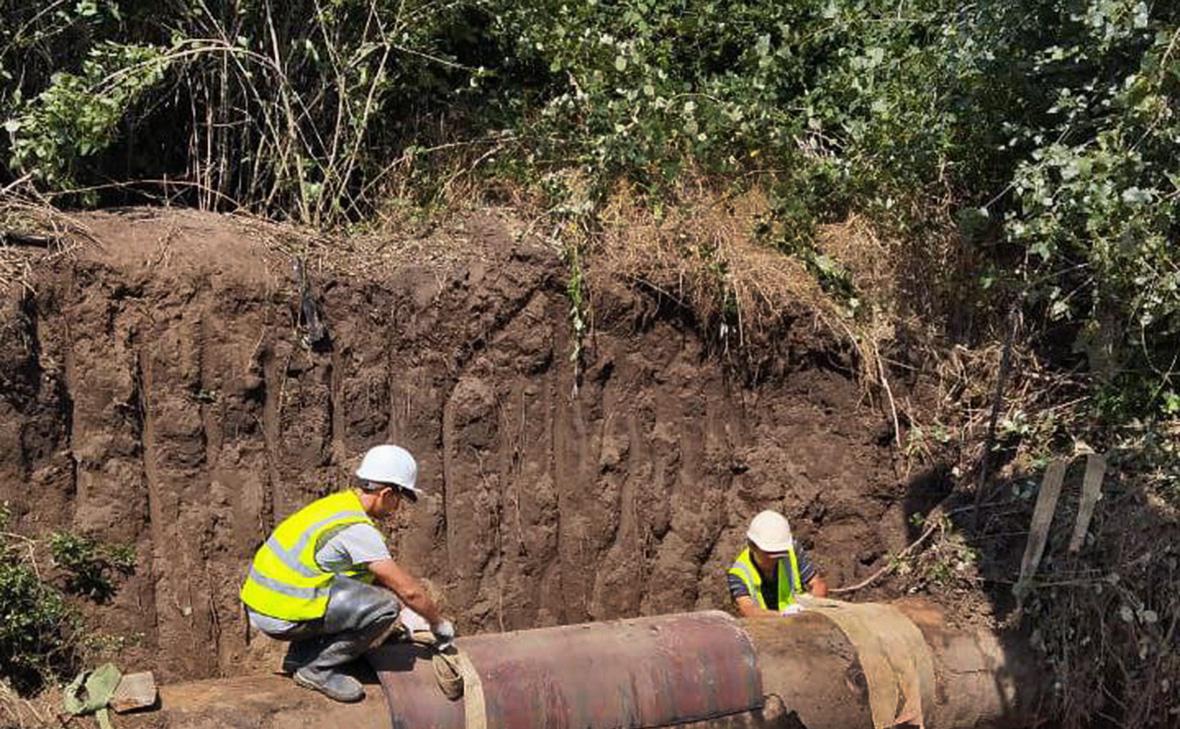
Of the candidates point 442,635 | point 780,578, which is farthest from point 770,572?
point 442,635

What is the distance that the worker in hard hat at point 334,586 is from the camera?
6.38m

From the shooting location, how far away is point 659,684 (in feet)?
23.5

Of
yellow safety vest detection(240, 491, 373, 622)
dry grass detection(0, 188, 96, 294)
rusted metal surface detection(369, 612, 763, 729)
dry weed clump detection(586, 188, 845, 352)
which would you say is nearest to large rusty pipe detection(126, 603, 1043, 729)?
rusted metal surface detection(369, 612, 763, 729)

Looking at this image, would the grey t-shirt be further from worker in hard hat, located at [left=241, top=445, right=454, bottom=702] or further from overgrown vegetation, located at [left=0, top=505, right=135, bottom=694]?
overgrown vegetation, located at [left=0, top=505, right=135, bottom=694]

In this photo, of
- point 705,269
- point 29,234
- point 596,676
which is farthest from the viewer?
point 705,269

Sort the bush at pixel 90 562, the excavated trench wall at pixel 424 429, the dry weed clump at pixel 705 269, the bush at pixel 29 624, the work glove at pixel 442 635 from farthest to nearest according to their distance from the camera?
the dry weed clump at pixel 705 269
the excavated trench wall at pixel 424 429
the bush at pixel 90 562
the bush at pixel 29 624
the work glove at pixel 442 635

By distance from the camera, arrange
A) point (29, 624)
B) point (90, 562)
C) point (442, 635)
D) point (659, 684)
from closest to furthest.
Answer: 1. point (442, 635)
2. point (29, 624)
3. point (659, 684)
4. point (90, 562)

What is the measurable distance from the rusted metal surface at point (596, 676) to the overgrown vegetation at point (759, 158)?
208 cm

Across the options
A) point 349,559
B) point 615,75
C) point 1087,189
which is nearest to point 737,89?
point 615,75

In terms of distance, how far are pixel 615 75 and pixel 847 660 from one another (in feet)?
14.5

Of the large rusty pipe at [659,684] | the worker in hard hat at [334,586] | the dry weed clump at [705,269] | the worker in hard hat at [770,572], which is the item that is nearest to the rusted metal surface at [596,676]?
the large rusty pipe at [659,684]

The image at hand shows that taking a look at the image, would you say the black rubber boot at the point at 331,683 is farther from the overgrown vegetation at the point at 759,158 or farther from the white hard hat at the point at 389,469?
the overgrown vegetation at the point at 759,158

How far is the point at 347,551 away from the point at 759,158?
496 cm

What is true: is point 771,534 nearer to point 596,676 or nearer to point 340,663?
point 596,676
